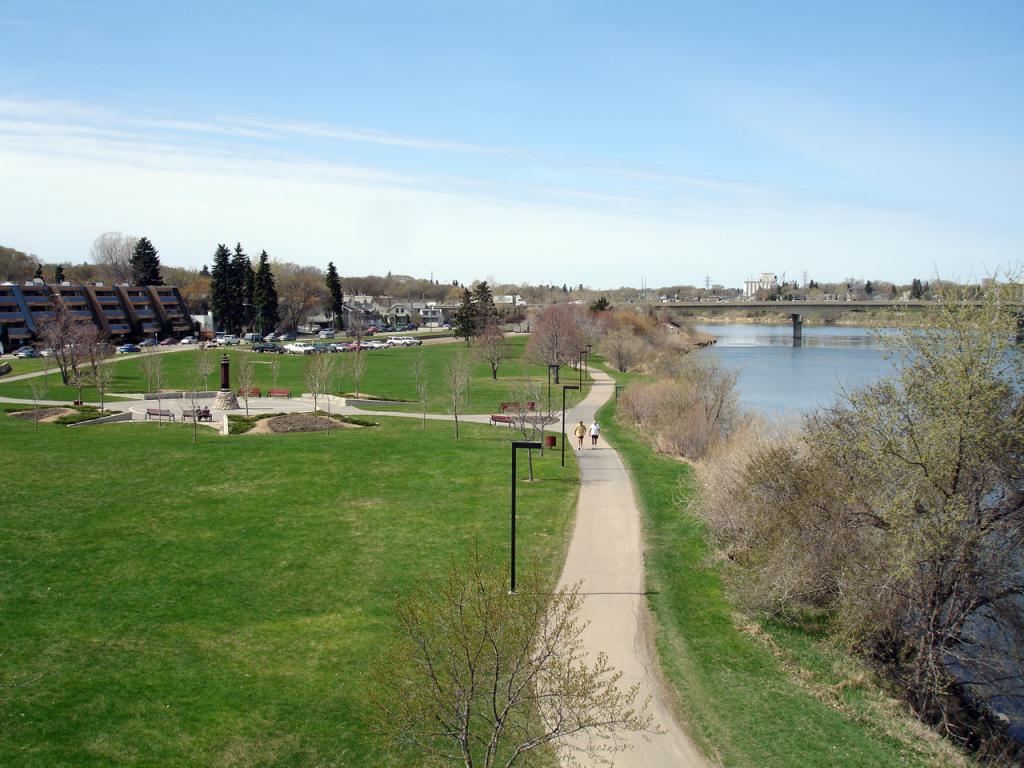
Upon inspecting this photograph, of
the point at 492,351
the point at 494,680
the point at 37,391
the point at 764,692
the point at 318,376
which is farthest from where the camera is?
the point at 492,351

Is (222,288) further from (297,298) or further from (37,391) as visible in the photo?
(37,391)

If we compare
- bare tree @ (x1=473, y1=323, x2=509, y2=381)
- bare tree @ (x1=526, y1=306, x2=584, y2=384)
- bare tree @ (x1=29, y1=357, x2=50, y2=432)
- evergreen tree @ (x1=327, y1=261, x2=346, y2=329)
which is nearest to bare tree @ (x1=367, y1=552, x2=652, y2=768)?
bare tree @ (x1=29, y1=357, x2=50, y2=432)

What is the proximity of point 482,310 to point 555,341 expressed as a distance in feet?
93.3

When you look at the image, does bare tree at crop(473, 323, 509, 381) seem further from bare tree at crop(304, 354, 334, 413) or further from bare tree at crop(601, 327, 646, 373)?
bare tree at crop(304, 354, 334, 413)

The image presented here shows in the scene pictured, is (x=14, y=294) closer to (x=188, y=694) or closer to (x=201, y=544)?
(x=201, y=544)

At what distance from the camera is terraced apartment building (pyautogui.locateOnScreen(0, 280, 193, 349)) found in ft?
268

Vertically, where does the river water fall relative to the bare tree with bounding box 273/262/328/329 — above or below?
below

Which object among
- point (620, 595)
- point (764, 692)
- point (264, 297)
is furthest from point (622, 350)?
point (764, 692)

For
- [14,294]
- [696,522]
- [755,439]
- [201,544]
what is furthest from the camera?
[14,294]

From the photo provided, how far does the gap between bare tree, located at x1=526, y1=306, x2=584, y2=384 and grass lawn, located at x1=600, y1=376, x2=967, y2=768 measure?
4393 centimetres

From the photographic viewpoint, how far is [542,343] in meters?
66.8

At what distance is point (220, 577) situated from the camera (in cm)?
1805

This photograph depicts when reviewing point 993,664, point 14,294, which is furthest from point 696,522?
point 14,294

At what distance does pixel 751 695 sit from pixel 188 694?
9769mm
